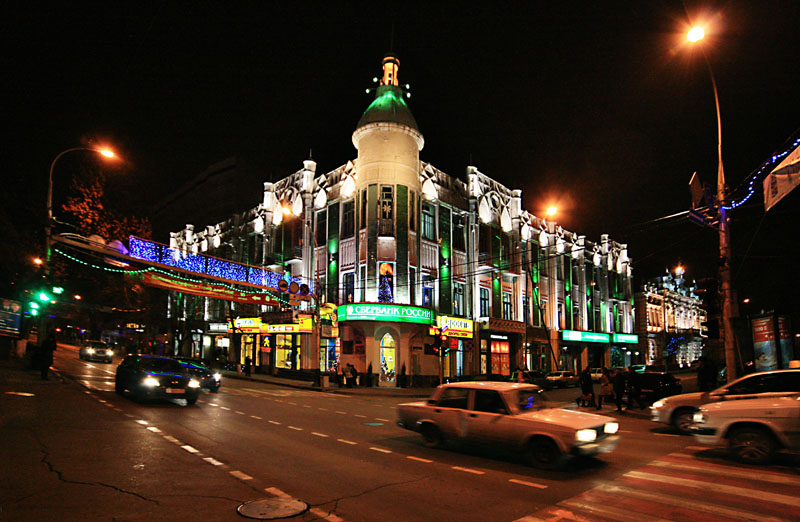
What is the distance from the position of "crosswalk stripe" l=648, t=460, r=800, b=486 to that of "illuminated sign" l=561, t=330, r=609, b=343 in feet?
129

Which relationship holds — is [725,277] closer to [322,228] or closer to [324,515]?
[324,515]

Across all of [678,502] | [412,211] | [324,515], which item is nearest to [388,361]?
[412,211]

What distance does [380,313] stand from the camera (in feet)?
100

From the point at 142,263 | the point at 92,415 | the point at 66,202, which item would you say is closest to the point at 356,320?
the point at 142,263

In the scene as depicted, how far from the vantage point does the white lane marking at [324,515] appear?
19.0 feet

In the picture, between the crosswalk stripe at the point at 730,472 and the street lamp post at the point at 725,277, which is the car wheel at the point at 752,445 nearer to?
the crosswalk stripe at the point at 730,472

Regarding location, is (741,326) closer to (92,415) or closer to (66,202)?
(92,415)

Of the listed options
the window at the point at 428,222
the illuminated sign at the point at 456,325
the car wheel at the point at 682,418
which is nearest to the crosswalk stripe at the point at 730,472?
the car wheel at the point at 682,418

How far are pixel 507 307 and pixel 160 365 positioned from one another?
100ft

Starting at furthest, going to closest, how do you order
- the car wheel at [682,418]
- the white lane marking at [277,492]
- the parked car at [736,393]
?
the car wheel at [682,418]
the parked car at [736,393]
the white lane marking at [277,492]

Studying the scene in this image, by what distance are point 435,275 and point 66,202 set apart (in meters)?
22.2

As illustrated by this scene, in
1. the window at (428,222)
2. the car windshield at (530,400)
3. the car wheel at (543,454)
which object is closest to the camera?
the car wheel at (543,454)

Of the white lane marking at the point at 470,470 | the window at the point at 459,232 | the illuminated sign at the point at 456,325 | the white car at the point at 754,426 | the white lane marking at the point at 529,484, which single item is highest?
the window at the point at 459,232

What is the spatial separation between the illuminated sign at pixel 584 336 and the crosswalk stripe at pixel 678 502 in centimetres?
4175
